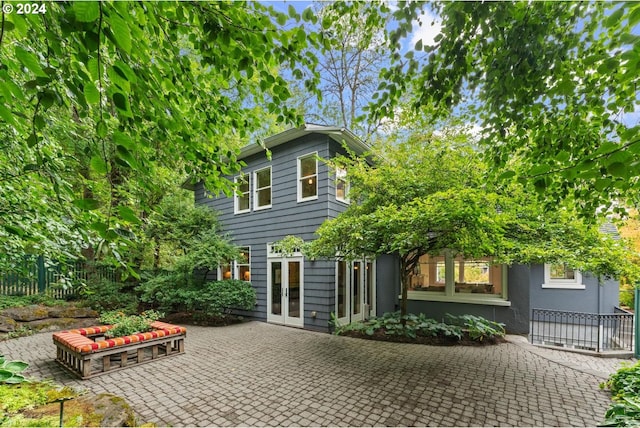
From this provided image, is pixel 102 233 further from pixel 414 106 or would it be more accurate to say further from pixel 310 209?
pixel 310 209

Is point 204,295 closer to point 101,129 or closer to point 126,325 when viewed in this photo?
point 126,325

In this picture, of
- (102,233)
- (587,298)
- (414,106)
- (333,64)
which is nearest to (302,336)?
(414,106)

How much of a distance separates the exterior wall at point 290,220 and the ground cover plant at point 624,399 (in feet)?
18.1

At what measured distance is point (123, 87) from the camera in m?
1.50

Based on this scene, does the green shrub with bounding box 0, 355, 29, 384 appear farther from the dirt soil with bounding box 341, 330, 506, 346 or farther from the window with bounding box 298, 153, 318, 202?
the window with bounding box 298, 153, 318, 202

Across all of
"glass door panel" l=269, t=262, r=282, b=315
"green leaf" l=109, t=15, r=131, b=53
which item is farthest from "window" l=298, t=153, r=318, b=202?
"green leaf" l=109, t=15, r=131, b=53

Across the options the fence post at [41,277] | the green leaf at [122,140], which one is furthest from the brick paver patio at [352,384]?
the fence post at [41,277]

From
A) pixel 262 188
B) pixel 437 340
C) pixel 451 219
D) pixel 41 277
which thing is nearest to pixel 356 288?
pixel 437 340

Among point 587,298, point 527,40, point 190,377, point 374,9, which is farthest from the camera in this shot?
point 587,298

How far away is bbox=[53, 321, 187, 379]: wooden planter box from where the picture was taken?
4761 mm

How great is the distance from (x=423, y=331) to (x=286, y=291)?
4138 mm

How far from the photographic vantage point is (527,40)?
239 cm

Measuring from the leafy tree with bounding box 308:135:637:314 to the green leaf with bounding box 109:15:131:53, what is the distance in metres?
4.48

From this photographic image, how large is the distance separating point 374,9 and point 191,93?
6.44 feet
